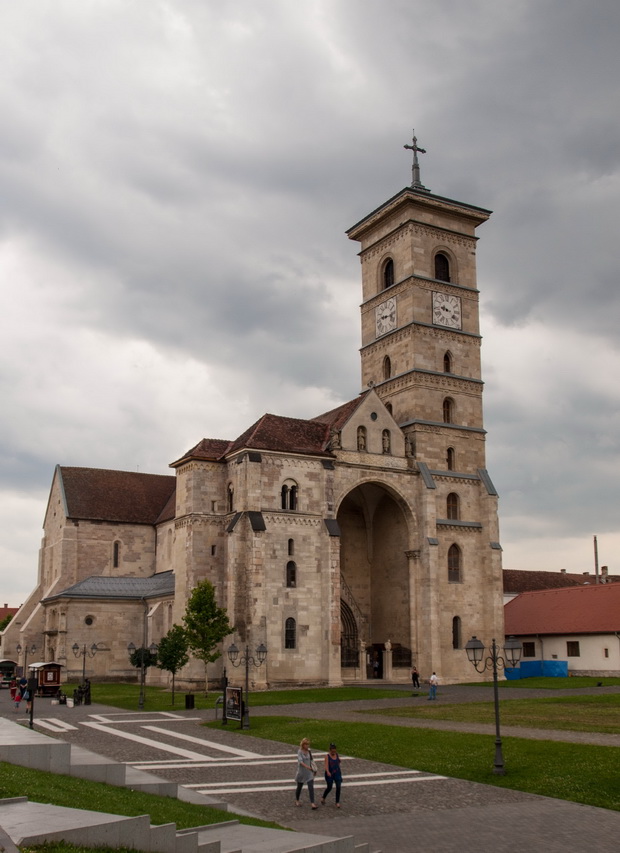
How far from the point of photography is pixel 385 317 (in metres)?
63.9

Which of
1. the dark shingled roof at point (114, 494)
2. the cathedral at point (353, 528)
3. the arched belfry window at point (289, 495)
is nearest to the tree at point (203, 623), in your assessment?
the cathedral at point (353, 528)

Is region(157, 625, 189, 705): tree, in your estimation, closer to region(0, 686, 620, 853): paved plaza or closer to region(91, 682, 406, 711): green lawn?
region(91, 682, 406, 711): green lawn

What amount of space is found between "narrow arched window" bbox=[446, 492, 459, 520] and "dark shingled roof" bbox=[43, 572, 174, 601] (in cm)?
1953

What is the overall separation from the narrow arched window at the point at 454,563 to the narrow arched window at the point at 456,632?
8.37 ft

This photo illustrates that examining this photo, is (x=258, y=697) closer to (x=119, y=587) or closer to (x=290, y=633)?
(x=290, y=633)

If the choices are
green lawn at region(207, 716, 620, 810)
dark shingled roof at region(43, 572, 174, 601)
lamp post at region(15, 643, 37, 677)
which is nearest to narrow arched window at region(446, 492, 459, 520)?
dark shingled roof at region(43, 572, 174, 601)

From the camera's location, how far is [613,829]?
15359mm

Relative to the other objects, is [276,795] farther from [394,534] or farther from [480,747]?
[394,534]

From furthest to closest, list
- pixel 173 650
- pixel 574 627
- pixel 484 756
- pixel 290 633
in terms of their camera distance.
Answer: pixel 574 627
pixel 290 633
pixel 173 650
pixel 484 756

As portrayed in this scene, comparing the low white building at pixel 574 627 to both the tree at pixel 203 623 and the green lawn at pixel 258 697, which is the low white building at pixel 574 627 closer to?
the green lawn at pixel 258 697

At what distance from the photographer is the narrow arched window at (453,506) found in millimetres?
59281

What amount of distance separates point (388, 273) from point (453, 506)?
718 inches

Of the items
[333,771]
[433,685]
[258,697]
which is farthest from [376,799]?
[258,697]

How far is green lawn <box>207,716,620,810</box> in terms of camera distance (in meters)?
19.0
